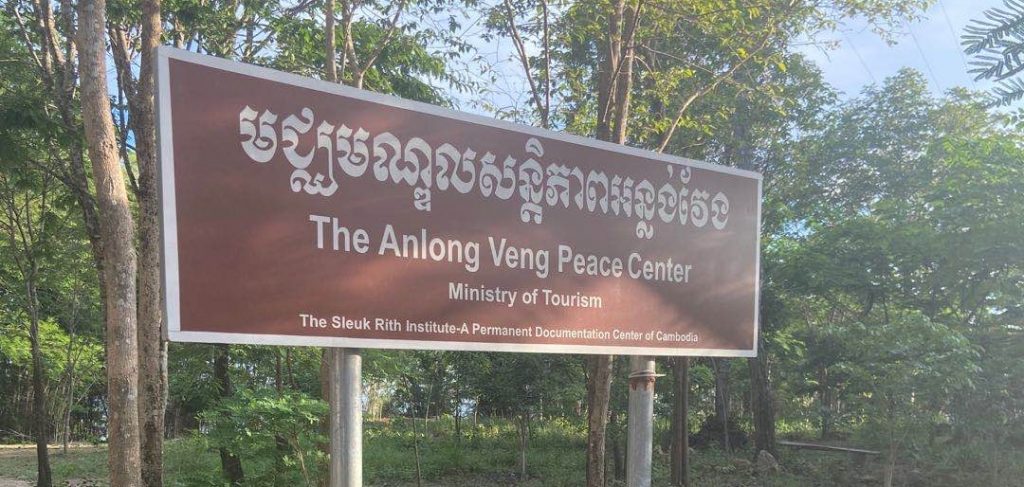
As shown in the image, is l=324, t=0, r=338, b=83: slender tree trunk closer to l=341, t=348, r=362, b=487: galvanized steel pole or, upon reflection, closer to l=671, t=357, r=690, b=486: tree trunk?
l=341, t=348, r=362, b=487: galvanized steel pole

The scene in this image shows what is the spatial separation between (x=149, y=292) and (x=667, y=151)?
839 cm

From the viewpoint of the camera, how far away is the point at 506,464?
16.0 metres

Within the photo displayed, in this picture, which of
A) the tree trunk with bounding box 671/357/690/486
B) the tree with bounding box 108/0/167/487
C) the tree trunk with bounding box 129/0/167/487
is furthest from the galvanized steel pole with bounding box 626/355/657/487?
the tree trunk with bounding box 671/357/690/486

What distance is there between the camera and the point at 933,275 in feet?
39.3

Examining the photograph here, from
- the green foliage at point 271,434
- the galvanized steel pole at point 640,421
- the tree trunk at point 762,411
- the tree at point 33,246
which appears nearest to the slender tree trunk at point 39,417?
the tree at point 33,246

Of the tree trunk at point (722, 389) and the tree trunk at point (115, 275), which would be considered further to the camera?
the tree trunk at point (722, 389)

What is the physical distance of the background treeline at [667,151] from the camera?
7355 mm

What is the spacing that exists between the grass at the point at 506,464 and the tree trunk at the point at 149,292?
13.0 feet

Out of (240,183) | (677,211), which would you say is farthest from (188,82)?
(677,211)

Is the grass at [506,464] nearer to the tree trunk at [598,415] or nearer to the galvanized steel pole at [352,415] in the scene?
the tree trunk at [598,415]

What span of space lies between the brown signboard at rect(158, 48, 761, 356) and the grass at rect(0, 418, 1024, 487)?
10.4 meters

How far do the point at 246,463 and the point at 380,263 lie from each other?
18.9 ft

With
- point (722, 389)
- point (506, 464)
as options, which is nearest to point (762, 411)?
point (722, 389)

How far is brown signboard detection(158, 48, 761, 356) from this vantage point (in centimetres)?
184
